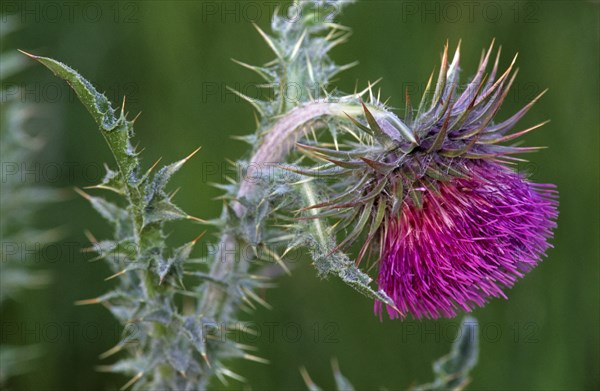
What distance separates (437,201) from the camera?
300 centimetres

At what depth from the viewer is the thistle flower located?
9.67 ft

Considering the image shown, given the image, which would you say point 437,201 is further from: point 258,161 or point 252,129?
point 252,129

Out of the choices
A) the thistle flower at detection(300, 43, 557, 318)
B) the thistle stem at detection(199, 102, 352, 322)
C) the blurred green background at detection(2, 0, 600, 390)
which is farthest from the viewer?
the blurred green background at detection(2, 0, 600, 390)

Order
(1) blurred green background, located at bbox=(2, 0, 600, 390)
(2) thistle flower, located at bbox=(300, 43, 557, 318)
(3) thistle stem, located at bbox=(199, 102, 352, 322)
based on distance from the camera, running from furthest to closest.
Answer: (1) blurred green background, located at bbox=(2, 0, 600, 390) → (3) thistle stem, located at bbox=(199, 102, 352, 322) → (2) thistle flower, located at bbox=(300, 43, 557, 318)

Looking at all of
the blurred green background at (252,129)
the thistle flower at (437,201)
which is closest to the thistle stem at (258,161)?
the thistle flower at (437,201)

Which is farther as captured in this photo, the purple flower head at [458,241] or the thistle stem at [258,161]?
the thistle stem at [258,161]

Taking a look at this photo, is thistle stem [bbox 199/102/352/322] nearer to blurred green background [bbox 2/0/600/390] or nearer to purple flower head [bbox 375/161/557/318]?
purple flower head [bbox 375/161/557/318]

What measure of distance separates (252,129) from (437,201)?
8.47ft

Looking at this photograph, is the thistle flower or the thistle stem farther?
the thistle stem

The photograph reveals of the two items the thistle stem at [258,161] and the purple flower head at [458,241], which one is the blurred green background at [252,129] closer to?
the thistle stem at [258,161]

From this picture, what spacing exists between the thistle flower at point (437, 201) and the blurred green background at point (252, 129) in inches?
82.9

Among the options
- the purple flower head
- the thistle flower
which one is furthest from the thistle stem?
the purple flower head

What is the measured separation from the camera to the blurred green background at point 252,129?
500 centimetres

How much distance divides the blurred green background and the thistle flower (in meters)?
2.11
